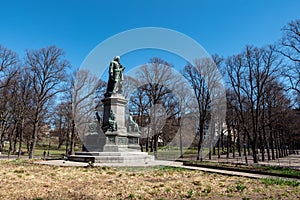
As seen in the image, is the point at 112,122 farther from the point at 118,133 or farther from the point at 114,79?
the point at 114,79

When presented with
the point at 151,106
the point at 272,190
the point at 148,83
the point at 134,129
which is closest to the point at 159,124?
the point at 151,106

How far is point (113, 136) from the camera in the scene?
16125 mm

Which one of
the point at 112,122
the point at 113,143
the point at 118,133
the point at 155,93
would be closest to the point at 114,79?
the point at 112,122

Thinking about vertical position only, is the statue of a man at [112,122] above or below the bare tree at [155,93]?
below

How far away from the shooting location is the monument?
14.8 m

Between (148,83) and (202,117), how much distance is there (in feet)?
28.0

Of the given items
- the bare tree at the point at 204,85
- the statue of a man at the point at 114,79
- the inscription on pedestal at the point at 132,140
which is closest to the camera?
the inscription on pedestal at the point at 132,140

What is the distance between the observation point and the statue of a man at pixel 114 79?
18.3 metres

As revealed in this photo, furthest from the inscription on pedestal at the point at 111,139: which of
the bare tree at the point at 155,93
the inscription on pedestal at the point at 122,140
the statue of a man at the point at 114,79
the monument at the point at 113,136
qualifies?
the bare tree at the point at 155,93

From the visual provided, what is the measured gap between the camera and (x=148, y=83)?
29922mm

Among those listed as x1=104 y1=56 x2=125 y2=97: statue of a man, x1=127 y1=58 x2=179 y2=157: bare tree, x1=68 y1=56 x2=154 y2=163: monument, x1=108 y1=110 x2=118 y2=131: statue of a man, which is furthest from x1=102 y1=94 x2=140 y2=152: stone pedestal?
x1=127 y1=58 x2=179 y2=157: bare tree

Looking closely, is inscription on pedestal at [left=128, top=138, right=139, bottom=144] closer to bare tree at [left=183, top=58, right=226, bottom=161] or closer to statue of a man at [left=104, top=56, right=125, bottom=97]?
statue of a man at [left=104, top=56, right=125, bottom=97]

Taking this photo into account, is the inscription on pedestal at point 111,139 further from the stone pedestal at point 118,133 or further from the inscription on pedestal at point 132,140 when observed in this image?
the inscription on pedestal at point 132,140

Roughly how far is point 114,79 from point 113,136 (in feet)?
16.4
